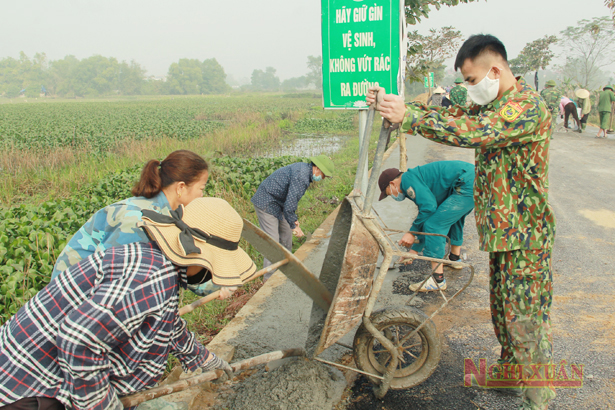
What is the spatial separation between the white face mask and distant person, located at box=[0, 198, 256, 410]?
146 cm

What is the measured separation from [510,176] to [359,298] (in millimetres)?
1043

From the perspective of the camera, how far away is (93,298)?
1393 millimetres

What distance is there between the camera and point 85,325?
1.36 m

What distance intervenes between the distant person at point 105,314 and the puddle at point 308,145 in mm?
11117

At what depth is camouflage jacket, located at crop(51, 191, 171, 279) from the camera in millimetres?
2025

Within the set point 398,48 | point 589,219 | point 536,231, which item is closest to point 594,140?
point 589,219

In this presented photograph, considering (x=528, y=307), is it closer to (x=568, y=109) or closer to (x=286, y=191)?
(x=286, y=191)

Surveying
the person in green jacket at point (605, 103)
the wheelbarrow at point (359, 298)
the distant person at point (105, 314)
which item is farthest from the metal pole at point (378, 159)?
the person in green jacket at point (605, 103)

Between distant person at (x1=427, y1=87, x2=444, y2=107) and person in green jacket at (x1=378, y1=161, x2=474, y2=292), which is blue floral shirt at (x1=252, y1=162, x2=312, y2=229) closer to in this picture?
person in green jacket at (x1=378, y1=161, x2=474, y2=292)

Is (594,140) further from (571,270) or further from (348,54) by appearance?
(348,54)

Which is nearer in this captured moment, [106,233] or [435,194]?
[106,233]

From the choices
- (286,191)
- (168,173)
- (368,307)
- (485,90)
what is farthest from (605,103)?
(168,173)

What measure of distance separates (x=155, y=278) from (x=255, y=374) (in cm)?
151

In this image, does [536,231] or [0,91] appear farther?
[0,91]
